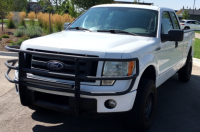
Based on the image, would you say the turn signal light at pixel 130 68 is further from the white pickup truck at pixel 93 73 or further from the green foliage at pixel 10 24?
the green foliage at pixel 10 24

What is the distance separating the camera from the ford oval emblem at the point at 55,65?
134 inches

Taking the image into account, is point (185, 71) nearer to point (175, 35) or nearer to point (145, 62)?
point (175, 35)

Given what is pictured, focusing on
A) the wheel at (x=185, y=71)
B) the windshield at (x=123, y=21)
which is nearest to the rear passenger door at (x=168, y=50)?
the windshield at (x=123, y=21)

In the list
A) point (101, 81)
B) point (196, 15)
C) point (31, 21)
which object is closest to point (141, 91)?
point (101, 81)

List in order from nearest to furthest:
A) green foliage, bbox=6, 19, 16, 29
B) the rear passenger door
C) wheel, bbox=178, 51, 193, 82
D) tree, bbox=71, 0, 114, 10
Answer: the rear passenger door, wheel, bbox=178, 51, 193, 82, tree, bbox=71, 0, 114, 10, green foliage, bbox=6, 19, 16, 29

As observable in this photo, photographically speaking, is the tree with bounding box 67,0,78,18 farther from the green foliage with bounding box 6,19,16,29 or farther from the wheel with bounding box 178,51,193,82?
the wheel with bounding box 178,51,193,82

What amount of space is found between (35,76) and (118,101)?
1171mm

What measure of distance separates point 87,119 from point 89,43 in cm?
139

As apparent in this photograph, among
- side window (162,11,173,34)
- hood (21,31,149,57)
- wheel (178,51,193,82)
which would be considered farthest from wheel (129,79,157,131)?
wheel (178,51,193,82)

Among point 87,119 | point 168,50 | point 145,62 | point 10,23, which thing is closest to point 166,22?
point 168,50

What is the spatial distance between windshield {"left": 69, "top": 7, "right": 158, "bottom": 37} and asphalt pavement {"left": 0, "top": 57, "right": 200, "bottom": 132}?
1.46 m

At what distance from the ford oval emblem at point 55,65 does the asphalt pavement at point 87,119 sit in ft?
3.39

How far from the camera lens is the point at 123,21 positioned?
4.69 meters

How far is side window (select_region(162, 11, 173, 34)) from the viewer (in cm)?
500
